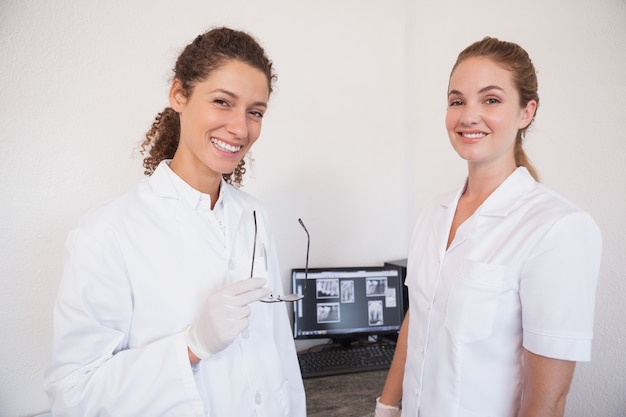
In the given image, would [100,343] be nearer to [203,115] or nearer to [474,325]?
[203,115]

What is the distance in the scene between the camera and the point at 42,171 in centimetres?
122

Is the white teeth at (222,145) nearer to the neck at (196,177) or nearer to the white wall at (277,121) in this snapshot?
the neck at (196,177)

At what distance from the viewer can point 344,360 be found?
5.04 feet

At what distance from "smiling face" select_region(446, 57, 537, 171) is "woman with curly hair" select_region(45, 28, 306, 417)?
0.51 m

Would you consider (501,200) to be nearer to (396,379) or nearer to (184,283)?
(396,379)

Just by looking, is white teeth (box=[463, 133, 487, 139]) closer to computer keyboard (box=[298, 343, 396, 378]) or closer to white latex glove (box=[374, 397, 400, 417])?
white latex glove (box=[374, 397, 400, 417])

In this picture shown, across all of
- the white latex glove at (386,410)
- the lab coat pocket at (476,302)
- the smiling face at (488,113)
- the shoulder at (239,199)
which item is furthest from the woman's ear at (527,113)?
the white latex glove at (386,410)

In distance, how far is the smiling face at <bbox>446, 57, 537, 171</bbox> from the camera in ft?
3.11

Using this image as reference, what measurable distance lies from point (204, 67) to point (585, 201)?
1.25 meters

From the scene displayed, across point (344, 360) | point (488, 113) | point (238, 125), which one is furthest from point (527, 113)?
point (344, 360)

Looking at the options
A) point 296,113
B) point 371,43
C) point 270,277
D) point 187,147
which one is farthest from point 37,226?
point 371,43

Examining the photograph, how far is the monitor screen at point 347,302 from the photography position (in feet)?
5.36

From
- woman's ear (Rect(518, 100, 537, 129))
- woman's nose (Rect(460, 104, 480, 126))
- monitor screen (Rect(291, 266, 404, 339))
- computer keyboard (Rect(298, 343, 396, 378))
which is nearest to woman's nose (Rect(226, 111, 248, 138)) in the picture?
woman's nose (Rect(460, 104, 480, 126))

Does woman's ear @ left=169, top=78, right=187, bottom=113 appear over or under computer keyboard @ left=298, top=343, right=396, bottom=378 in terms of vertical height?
over
